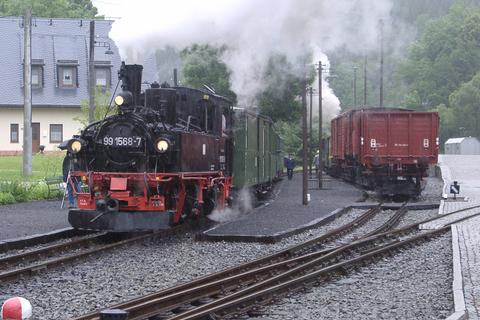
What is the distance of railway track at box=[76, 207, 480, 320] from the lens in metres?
8.41

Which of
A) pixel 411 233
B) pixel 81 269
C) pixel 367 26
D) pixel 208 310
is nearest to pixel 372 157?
pixel 367 26

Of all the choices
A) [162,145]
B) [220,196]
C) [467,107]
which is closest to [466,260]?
[162,145]

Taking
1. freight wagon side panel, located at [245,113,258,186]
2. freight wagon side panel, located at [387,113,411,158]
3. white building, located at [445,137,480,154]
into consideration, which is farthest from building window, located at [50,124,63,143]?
white building, located at [445,137,480,154]

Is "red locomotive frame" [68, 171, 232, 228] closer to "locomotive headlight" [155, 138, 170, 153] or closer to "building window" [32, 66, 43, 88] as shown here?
"locomotive headlight" [155, 138, 170, 153]

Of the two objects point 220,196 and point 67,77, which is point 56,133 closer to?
point 67,77

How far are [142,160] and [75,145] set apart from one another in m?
1.31

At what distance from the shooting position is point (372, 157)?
28.7m

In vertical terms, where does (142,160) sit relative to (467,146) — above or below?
below

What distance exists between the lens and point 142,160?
14859 millimetres

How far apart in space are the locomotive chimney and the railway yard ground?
2.82 metres

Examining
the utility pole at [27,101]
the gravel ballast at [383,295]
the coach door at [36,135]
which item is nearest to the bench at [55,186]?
the utility pole at [27,101]

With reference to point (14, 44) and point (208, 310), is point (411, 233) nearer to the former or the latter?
point (208, 310)

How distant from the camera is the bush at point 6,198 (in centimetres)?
2315

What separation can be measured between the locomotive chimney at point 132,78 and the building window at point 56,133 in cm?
3764
